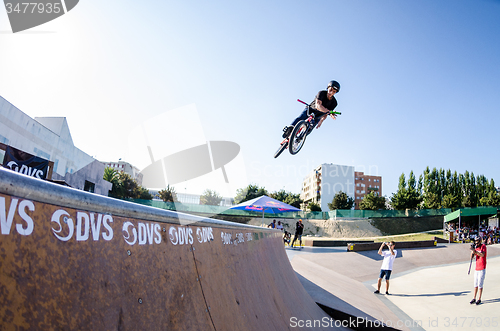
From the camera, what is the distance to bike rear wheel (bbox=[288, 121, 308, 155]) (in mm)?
8637

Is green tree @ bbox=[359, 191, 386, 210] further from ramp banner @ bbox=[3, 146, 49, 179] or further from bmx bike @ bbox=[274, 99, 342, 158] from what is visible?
ramp banner @ bbox=[3, 146, 49, 179]

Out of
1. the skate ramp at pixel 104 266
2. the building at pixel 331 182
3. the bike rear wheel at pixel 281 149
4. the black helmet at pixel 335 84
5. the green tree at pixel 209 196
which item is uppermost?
the building at pixel 331 182

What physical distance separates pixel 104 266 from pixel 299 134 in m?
8.09

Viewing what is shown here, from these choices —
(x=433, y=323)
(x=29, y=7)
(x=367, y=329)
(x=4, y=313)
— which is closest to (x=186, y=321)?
(x=4, y=313)

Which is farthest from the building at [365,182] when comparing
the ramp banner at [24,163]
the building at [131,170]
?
the ramp banner at [24,163]

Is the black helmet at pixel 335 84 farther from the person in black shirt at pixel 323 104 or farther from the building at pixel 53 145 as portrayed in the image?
the building at pixel 53 145

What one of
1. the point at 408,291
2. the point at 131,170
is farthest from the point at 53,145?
the point at 131,170

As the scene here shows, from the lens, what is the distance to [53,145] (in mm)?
23547

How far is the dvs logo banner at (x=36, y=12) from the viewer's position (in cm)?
453

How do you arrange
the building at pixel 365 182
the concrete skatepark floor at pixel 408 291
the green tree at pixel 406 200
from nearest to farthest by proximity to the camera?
the concrete skatepark floor at pixel 408 291
the green tree at pixel 406 200
the building at pixel 365 182

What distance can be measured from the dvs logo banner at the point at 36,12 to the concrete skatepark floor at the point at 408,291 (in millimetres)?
Result: 7162

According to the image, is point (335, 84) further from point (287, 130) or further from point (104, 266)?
point (104, 266)

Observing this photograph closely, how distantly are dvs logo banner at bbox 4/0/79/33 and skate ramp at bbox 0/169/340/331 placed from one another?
4.44 m

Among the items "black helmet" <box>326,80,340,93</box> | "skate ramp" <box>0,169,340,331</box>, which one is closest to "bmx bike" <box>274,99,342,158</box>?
"black helmet" <box>326,80,340,93</box>
